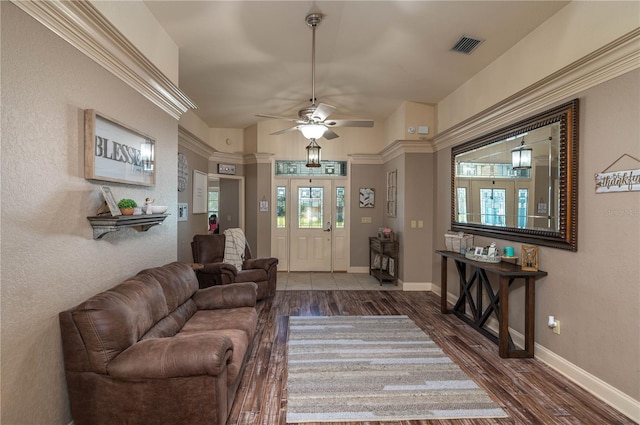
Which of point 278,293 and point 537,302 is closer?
point 537,302

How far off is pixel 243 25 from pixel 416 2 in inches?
64.6

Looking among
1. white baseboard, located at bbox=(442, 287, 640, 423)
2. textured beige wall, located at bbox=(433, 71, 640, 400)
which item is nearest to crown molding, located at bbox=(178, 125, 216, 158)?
textured beige wall, located at bbox=(433, 71, 640, 400)

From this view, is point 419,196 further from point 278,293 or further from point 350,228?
point 278,293

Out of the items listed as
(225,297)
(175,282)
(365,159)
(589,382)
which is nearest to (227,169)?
(365,159)

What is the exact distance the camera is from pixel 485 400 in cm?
246

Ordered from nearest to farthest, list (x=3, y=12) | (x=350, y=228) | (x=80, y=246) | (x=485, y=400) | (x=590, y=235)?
(x=3, y=12), (x=80, y=246), (x=485, y=400), (x=590, y=235), (x=350, y=228)

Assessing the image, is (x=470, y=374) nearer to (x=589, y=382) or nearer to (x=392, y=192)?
(x=589, y=382)

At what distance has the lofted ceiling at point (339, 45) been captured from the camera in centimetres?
308

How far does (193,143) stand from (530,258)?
5.07 m

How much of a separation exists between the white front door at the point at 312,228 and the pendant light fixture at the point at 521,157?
13.5 ft

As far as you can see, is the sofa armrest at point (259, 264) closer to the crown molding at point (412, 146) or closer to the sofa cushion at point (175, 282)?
the sofa cushion at point (175, 282)

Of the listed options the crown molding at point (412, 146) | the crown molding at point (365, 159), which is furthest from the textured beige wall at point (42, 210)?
the crown molding at point (365, 159)

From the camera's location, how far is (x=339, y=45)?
3.86 metres

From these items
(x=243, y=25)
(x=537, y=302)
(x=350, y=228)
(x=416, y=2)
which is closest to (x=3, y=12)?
(x=243, y=25)
